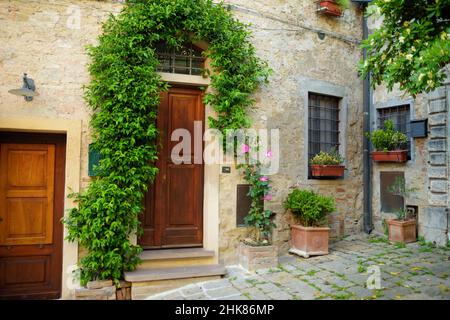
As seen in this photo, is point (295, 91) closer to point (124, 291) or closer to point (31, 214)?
point (124, 291)

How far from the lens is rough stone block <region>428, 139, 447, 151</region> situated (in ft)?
18.7

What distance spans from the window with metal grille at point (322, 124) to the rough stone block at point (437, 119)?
1.59 m

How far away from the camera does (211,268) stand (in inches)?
188

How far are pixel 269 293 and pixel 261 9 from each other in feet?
14.5

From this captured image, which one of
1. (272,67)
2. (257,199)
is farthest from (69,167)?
(272,67)

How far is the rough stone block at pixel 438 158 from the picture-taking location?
224 inches

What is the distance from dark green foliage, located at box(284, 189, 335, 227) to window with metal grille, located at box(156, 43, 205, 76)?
254cm

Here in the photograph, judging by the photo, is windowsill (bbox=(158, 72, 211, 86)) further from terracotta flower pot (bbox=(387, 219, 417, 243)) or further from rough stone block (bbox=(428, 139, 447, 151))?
terracotta flower pot (bbox=(387, 219, 417, 243))

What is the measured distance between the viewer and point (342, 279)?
432cm

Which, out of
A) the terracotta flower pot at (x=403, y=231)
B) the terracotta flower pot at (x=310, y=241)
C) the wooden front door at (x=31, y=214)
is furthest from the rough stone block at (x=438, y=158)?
the wooden front door at (x=31, y=214)

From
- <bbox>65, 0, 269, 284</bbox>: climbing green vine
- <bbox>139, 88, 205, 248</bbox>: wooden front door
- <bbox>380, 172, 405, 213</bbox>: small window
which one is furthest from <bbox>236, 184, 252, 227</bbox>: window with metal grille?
<bbox>380, 172, 405, 213</bbox>: small window

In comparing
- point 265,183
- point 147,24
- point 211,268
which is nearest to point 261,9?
point 147,24

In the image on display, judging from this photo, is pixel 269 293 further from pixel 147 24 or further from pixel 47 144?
pixel 147 24
